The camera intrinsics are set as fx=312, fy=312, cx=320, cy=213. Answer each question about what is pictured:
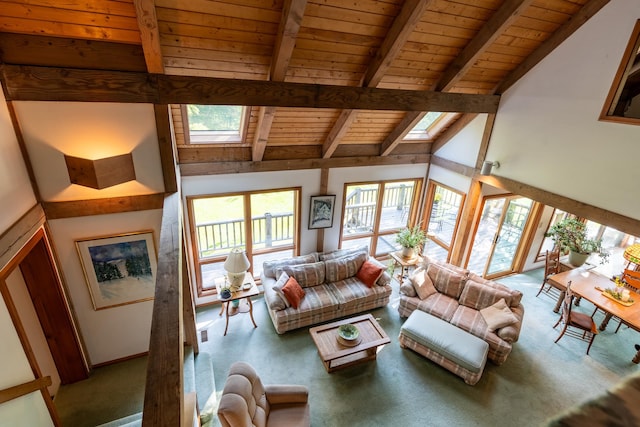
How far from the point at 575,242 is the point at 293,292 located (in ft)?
18.3

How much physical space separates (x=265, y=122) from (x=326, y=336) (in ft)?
9.88

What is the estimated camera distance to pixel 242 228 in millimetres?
5762

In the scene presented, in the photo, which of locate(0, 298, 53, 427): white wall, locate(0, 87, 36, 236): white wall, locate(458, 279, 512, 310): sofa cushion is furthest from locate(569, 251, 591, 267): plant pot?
locate(0, 87, 36, 236): white wall

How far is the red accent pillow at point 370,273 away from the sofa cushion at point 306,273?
71cm

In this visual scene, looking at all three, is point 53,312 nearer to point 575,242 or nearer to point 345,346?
point 345,346

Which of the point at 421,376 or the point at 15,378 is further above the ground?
the point at 15,378

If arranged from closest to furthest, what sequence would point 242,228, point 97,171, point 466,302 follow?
1. point 97,171
2. point 466,302
3. point 242,228

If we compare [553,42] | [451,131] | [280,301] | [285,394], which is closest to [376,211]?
[451,131]

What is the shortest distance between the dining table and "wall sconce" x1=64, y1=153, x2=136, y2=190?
658 centimetres

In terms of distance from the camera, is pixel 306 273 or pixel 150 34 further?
pixel 306 273

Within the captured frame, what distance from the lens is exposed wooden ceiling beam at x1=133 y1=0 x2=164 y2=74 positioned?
2.35 metres

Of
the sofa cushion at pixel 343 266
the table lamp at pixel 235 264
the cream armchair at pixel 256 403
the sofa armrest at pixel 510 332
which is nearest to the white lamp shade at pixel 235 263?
the table lamp at pixel 235 264

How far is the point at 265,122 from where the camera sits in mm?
4047

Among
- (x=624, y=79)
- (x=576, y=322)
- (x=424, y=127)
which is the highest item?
(x=624, y=79)
